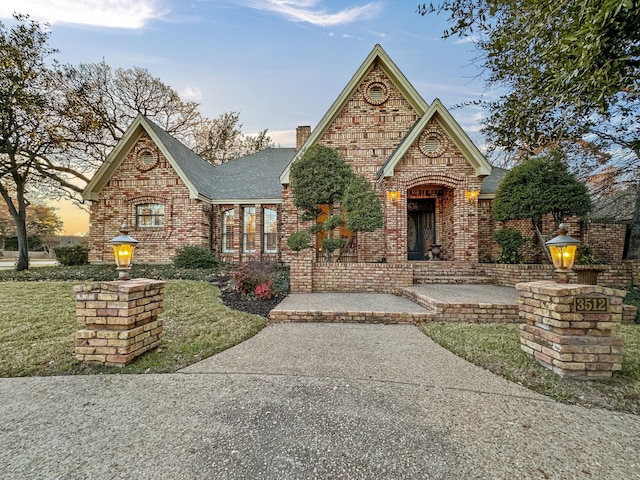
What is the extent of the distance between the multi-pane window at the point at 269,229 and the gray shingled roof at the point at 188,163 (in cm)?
275

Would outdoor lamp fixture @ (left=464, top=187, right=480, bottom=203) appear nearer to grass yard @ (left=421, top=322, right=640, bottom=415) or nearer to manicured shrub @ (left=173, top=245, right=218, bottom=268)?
grass yard @ (left=421, top=322, right=640, bottom=415)

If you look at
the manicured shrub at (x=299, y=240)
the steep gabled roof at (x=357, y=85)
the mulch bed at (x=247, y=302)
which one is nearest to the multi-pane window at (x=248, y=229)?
the steep gabled roof at (x=357, y=85)

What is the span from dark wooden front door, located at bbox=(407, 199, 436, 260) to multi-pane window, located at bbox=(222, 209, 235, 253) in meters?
8.14

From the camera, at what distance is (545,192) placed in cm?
821

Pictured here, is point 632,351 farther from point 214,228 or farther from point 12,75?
point 12,75

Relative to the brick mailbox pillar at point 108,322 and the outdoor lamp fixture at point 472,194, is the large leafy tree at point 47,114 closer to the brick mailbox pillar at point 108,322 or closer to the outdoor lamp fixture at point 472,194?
the brick mailbox pillar at point 108,322

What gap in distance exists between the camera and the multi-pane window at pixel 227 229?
13328 mm

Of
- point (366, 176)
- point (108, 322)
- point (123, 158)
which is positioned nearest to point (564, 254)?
point (108, 322)

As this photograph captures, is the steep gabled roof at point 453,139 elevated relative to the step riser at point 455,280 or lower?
elevated

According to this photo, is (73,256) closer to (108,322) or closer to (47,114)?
(47,114)

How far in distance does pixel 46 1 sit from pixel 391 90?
35.1ft

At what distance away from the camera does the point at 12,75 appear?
1162 centimetres

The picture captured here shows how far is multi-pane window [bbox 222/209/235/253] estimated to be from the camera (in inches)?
525

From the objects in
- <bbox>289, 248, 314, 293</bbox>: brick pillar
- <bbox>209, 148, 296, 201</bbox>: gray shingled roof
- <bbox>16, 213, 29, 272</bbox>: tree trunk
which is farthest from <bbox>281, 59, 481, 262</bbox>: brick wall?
<bbox>16, 213, 29, 272</bbox>: tree trunk
